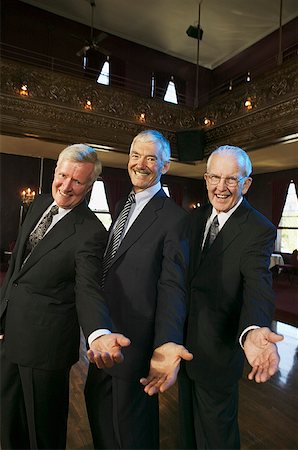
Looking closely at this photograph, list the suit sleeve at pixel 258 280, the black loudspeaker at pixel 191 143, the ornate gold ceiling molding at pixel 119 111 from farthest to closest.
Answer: the black loudspeaker at pixel 191 143
the ornate gold ceiling molding at pixel 119 111
the suit sleeve at pixel 258 280

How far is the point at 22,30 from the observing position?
8.59 metres

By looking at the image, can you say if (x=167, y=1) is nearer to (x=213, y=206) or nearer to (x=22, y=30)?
(x=22, y=30)

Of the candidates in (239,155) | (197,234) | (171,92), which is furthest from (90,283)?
(171,92)

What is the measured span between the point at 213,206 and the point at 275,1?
8.79 meters

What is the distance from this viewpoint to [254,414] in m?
2.50

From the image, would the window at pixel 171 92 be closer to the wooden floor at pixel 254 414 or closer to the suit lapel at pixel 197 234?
the wooden floor at pixel 254 414

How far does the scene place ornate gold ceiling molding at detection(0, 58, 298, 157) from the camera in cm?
663

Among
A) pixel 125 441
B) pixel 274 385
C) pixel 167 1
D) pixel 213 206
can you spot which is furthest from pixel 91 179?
pixel 167 1

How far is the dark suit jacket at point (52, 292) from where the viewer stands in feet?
4.33

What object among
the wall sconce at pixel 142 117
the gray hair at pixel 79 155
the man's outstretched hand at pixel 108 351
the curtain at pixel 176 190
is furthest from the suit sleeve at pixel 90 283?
the curtain at pixel 176 190

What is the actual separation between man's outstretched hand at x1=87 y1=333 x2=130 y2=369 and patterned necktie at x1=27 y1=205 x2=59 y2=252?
0.62 meters

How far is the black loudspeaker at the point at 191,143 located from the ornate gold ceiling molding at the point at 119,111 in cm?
17

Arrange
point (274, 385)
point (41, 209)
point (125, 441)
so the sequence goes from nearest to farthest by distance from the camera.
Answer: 1. point (125, 441)
2. point (41, 209)
3. point (274, 385)

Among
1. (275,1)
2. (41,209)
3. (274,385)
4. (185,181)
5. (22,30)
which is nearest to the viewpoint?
(41,209)
